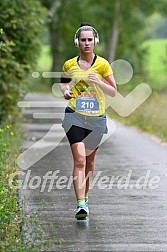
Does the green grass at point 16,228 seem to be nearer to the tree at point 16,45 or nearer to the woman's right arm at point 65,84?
the woman's right arm at point 65,84

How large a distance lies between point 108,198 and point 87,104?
2095 millimetres

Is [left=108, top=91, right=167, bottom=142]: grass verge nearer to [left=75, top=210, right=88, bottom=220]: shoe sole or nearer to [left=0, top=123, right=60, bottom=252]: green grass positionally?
[left=75, top=210, right=88, bottom=220]: shoe sole

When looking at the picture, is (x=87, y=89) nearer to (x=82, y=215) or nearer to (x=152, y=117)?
(x=82, y=215)

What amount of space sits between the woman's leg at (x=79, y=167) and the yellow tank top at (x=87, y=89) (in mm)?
380

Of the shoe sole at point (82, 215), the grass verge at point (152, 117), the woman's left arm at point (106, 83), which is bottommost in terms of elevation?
the grass verge at point (152, 117)

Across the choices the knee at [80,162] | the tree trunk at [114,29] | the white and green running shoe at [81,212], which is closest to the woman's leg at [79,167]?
the knee at [80,162]

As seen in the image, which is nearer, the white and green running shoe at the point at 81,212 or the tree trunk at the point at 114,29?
the white and green running shoe at the point at 81,212

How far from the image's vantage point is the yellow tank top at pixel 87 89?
8.83 meters

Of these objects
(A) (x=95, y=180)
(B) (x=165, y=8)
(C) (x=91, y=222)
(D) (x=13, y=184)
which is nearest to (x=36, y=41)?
(A) (x=95, y=180)

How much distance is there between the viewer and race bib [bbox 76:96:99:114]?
8820 mm

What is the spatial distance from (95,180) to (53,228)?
13.0 feet

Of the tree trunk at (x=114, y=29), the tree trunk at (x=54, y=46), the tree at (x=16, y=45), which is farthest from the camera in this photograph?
the tree trunk at (x=54, y=46)

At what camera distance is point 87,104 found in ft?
29.0

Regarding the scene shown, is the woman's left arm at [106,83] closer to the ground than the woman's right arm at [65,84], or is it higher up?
higher up
